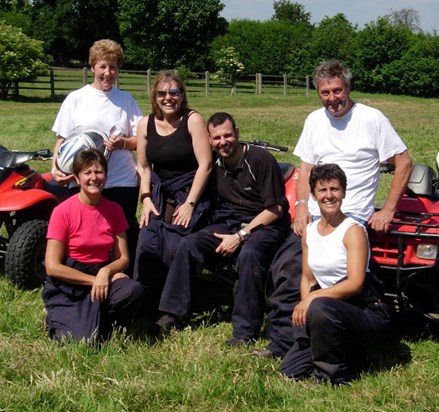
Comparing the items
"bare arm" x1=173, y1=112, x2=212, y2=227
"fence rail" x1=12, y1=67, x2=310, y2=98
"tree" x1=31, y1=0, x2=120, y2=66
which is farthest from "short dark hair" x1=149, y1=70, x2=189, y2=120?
"tree" x1=31, y1=0, x2=120, y2=66

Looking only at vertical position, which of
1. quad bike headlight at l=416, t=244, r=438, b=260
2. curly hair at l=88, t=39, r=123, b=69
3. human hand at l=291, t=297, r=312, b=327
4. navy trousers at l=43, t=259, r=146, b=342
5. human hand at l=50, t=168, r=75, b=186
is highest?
curly hair at l=88, t=39, r=123, b=69

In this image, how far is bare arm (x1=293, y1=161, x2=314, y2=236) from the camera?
15.2ft

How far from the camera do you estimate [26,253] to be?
5277 millimetres

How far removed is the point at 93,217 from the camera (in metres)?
4.48

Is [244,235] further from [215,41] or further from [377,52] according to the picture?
[215,41]

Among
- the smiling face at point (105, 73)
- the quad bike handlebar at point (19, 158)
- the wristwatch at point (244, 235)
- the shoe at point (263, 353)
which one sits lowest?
the shoe at point (263, 353)

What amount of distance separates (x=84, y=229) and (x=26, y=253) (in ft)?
3.39

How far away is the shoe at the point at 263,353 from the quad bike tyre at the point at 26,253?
6.21 ft

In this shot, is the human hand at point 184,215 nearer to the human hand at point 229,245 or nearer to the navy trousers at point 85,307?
the human hand at point 229,245

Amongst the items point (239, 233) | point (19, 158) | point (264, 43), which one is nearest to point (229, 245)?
point (239, 233)

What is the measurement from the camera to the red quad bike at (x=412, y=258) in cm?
425

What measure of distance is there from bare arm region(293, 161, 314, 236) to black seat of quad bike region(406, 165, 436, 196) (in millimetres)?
696

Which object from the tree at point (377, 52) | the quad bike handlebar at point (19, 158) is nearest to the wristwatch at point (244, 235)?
the quad bike handlebar at point (19, 158)

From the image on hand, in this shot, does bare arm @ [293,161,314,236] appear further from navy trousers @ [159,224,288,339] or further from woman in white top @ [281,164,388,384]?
woman in white top @ [281,164,388,384]
